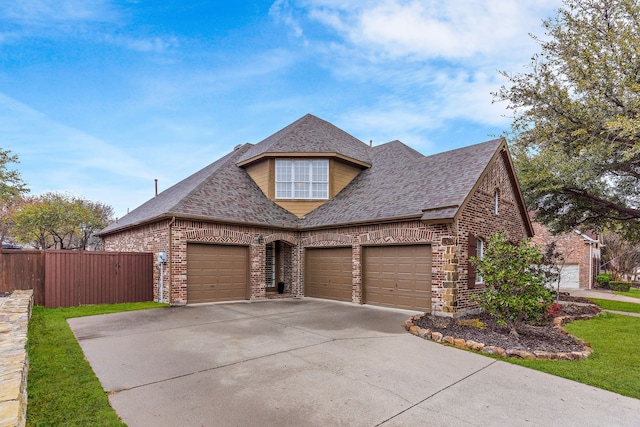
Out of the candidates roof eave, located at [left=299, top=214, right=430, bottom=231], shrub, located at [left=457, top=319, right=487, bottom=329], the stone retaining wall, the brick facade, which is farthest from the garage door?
the stone retaining wall

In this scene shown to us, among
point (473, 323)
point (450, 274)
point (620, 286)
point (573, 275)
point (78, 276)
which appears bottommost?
point (620, 286)

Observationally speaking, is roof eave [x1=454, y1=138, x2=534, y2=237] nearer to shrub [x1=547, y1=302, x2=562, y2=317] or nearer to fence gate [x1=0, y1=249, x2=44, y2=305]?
shrub [x1=547, y1=302, x2=562, y2=317]

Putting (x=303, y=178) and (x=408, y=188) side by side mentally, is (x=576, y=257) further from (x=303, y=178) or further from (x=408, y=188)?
(x=303, y=178)

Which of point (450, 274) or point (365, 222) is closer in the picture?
point (450, 274)

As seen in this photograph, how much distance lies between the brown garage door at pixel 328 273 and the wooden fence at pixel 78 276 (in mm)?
6131

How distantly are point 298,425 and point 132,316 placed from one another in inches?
306

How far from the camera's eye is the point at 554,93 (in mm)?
11867

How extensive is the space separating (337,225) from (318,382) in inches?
327

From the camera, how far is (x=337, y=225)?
12.9 meters

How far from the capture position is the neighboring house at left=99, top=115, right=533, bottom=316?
1028 cm

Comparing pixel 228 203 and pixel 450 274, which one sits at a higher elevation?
pixel 228 203

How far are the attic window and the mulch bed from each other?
26.9 feet

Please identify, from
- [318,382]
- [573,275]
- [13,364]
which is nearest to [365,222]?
[318,382]

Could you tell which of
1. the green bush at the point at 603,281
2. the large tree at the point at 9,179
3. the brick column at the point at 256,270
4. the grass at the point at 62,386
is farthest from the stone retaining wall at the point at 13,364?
the green bush at the point at 603,281
